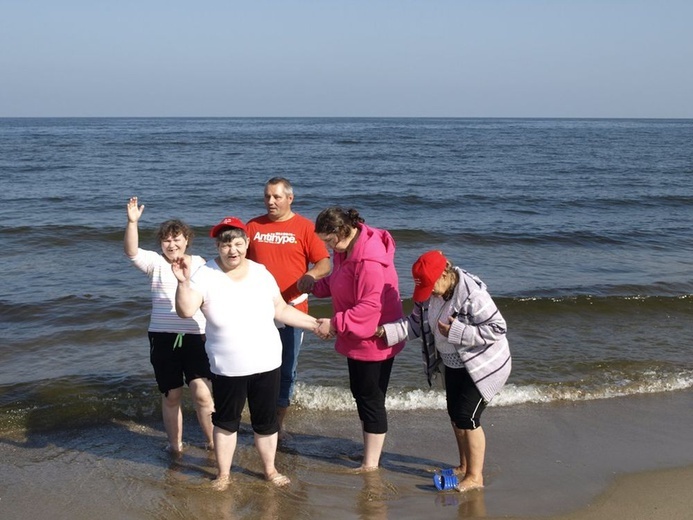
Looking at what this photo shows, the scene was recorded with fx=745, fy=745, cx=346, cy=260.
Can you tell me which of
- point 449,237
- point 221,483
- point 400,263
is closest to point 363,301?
point 221,483

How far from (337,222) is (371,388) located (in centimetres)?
117

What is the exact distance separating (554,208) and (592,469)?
15309 mm

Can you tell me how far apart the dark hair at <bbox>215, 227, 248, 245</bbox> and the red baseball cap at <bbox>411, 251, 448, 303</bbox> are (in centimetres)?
108

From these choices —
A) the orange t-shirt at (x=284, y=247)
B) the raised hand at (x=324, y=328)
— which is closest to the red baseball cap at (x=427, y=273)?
the raised hand at (x=324, y=328)

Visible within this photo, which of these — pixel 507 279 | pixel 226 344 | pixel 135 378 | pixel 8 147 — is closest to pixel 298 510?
pixel 226 344

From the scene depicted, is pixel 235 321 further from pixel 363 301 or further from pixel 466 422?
pixel 466 422

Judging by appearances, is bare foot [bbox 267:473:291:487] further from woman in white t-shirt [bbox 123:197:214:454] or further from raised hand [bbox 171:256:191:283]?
raised hand [bbox 171:256:191:283]

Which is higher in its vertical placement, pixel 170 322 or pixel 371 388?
pixel 170 322

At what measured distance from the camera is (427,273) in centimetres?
453

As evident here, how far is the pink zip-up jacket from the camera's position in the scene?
15.8 feet

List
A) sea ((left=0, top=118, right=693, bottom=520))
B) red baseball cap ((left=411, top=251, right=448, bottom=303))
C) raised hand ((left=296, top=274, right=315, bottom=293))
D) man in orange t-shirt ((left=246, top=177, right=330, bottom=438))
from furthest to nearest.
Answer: sea ((left=0, top=118, right=693, bottom=520))
man in orange t-shirt ((left=246, top=177, right=330, bottom=438))
raised hand ((left=296, top=274, right=315, bottom=293))
red baseball cap ((left=411, top=251, right=448, bottom=303))

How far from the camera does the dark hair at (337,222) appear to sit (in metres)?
4.77

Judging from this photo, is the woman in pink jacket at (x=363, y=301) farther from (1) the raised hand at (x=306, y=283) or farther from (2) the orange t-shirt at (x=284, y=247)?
(2) the orange t-shirt at (x=284, y=247)

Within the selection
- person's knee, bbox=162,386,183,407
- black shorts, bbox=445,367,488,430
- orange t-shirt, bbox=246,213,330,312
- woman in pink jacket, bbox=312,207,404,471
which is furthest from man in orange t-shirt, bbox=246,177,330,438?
black shorts, bbox=445,367,488,430
